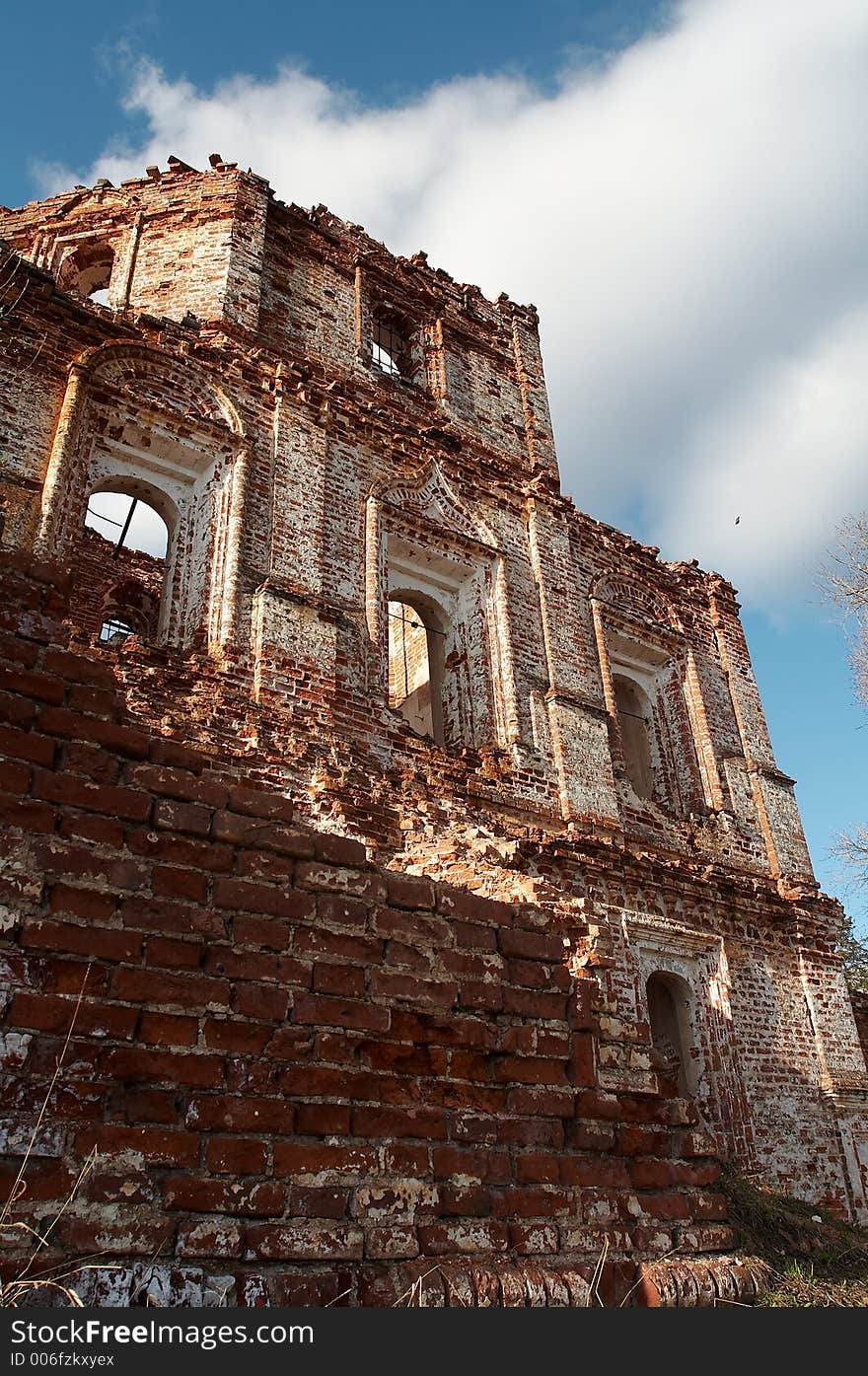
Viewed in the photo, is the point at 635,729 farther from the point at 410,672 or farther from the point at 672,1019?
the point at 672,1019

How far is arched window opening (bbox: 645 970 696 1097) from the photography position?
9.77m

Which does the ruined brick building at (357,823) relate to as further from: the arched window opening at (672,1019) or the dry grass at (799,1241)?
the dry grass at (799,1241)

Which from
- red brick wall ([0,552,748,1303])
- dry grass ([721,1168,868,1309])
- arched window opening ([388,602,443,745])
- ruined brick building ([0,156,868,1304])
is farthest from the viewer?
arched window opening ([388,602,443,745])

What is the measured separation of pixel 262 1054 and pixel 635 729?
32.9 feet

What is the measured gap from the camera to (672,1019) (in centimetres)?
1020

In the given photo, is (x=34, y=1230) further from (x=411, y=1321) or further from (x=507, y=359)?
(x=507, y=359)

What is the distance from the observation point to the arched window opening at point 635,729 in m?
12.5

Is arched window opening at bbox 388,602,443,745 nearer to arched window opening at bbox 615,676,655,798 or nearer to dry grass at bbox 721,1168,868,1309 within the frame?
arched window opening at bbox 615,676,655,798

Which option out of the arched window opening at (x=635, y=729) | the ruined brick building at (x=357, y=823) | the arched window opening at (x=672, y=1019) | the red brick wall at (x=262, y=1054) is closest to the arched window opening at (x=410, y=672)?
the ruined brick building at (x=357, y=823)

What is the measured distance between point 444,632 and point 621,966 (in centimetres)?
398

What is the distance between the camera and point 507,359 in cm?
1346

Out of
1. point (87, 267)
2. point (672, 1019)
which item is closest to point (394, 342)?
point (87, 267)

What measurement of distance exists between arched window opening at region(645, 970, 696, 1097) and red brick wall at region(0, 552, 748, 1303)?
218 inches

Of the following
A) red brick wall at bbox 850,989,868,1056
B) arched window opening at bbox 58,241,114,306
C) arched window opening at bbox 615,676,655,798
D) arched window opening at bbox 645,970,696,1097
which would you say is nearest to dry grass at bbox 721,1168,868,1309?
arched window opening at bbox 645,970,696,1097
